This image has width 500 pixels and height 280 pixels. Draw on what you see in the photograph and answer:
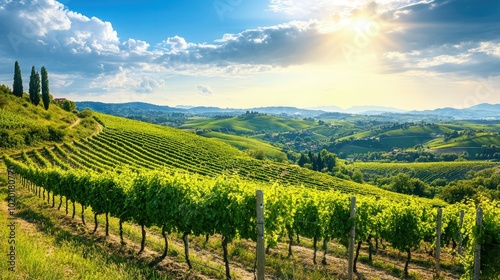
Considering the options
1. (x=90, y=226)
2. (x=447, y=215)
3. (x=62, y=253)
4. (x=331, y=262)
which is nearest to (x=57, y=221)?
(x=90, y=226)

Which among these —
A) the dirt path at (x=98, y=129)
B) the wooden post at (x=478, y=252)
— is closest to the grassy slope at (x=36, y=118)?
the dirt path at (x=98, y=129)

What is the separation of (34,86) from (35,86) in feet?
0.85

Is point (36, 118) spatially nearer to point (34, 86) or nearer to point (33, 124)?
point (33, 124)

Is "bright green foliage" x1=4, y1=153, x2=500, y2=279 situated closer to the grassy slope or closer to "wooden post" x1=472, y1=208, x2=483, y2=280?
"wooden post" x1=472, y1=208, x2=483, y2=280

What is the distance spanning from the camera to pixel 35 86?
99.1 metres

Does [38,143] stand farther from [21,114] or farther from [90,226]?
[90,226]

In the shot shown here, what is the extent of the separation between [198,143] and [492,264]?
10435 cm

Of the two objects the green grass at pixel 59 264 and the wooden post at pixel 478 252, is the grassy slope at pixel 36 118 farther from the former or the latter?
the wooden post at pixel 478 252

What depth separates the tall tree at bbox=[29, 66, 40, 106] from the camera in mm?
98938

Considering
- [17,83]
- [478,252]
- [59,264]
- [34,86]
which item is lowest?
[59,264]

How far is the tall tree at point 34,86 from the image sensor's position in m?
98.9

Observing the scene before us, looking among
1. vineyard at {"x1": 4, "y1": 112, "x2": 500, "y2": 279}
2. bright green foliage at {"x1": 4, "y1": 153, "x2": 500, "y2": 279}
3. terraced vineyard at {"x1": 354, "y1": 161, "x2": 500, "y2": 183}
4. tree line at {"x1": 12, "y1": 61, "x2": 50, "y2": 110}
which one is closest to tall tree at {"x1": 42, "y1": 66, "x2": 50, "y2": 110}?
tree line at {"x1": 12, "y1": 61, "x2": 50, "y2": 110}

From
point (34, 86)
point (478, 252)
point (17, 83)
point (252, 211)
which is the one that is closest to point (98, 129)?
point (34, 86)

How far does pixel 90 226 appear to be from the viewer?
2194 cm
